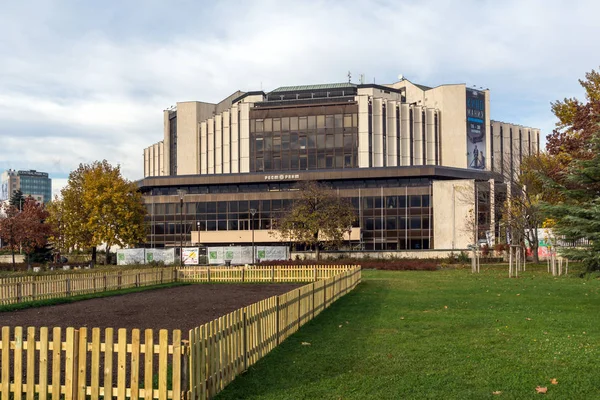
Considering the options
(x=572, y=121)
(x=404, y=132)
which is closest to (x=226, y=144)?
(x=404, y=132)

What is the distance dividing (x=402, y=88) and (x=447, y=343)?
89474 mm

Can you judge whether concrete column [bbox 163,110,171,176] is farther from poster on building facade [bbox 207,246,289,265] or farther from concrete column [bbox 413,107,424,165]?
poster on building facade [bbox 207,246,289,265]

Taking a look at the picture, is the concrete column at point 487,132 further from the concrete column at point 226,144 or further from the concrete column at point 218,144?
the concrete column at point 218,144

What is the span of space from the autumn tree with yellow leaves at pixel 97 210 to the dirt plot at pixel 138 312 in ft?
111

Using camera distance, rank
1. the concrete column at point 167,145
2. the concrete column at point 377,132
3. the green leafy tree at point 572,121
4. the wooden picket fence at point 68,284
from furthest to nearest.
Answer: the concrete column at point 167,145
the concrete column at point 377,132
the green leafy tree at point 572,121
the wooden picket fence at point 68,284

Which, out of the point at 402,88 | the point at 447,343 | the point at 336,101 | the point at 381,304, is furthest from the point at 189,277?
the point at 402,88

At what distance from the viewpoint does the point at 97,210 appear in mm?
59281

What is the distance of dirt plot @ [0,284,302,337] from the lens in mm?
17562

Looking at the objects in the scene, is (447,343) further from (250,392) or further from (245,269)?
(245,269)

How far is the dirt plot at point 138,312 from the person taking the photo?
17.6 meters

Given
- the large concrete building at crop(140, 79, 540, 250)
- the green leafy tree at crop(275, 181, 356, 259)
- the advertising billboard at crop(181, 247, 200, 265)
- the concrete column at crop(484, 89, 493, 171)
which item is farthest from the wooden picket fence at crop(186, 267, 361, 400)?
the concrete column at crop(484, 89, 493, 171)

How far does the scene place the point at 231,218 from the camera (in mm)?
80375

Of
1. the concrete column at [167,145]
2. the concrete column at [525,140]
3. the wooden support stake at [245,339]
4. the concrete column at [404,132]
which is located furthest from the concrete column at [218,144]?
the wooden support stake at [245,339]

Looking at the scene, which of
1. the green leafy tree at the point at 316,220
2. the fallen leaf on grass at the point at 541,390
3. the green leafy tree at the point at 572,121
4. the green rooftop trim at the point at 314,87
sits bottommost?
the fallen leaf on grass at the point at 541,390
